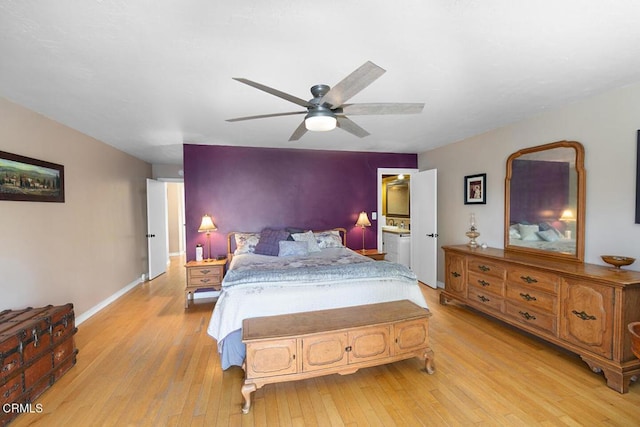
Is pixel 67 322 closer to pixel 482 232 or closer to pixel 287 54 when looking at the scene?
pixel 287 54

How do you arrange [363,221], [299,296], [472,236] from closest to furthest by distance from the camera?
[299,296] → [472,236] → [363,221]

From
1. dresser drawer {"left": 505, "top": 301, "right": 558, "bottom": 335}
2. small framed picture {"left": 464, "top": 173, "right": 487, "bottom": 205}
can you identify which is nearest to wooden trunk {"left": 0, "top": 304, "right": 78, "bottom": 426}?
dresser drawer {"left": 505, "top": 301, "right": 558, "bottom": 335}

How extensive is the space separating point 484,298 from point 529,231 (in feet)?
3.05

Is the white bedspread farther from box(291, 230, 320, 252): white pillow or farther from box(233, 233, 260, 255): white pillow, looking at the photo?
box(233, 233, 260, 255): white pillow

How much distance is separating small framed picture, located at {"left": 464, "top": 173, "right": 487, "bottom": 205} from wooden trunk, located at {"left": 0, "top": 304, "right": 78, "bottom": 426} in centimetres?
480

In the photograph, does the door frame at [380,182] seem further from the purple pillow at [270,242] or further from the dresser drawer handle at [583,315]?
the dresser drawer handle at [583,315]

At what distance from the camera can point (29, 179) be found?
2670 millimetres

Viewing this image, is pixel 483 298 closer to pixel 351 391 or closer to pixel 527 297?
pixel 527 297

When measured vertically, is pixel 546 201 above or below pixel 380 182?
below

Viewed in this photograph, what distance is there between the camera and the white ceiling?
1417 mm

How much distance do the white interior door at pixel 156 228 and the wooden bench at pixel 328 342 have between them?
4.13 m

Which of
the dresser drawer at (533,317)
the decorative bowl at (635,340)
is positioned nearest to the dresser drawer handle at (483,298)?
the dresser drawer at (533,317)

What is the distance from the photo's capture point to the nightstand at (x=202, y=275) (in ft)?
12.8

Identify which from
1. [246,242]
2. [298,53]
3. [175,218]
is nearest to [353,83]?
[298,53]
